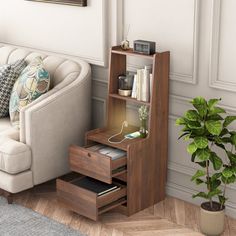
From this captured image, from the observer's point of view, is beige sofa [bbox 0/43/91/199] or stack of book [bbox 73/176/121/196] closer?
stack of book [bbox 73/176/121/196]

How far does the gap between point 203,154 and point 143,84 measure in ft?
2.14

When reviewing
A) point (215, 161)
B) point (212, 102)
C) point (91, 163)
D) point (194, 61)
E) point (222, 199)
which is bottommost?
point (222, 199)

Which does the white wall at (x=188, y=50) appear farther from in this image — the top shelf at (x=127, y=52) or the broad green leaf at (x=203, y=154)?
the broad green leaf at (x=203, y=154)

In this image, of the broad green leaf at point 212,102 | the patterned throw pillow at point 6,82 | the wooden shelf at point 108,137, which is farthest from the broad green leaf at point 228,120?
the patterned throw pillow at point 6,82

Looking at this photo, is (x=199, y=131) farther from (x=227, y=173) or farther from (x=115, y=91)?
(x=115, y=91)

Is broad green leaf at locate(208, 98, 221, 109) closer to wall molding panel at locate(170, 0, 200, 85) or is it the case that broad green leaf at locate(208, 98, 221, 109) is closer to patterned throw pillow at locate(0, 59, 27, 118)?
wall molding panel at locate(170, 0, 200, 85)

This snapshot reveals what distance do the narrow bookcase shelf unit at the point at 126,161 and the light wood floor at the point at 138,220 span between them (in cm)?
7

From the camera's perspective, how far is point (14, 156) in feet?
12.1

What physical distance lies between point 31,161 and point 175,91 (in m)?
1.02

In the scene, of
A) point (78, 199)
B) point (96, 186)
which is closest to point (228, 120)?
point (96, 186)

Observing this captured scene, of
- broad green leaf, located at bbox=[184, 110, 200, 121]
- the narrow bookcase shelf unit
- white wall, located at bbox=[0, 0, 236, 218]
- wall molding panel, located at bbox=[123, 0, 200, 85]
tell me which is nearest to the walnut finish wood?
the narrow bookcase shelf unit

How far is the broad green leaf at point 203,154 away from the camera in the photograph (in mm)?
3246

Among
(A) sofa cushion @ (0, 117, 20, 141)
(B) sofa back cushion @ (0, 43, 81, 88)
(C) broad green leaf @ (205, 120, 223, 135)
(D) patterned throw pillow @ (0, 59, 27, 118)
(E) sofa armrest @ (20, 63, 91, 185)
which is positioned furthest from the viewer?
(D) patterned throw pillow @ (0, 59, 27, 118)

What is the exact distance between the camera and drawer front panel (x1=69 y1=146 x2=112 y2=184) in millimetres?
3535
